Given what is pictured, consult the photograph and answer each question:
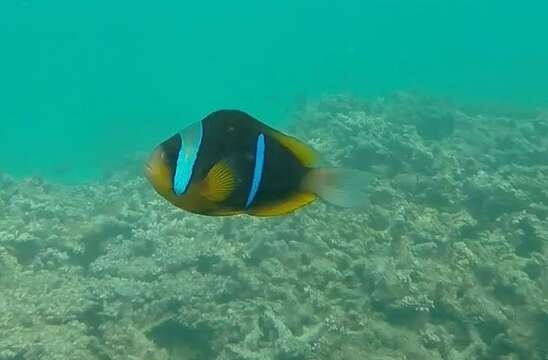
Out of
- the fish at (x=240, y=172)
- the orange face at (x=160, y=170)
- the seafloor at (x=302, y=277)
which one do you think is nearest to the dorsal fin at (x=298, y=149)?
the fish at (x=240, y=172)

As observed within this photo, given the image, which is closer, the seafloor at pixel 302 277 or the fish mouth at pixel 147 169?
the fish mouth at pixel 147 169

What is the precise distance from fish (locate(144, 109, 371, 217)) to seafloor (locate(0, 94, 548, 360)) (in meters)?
4.26

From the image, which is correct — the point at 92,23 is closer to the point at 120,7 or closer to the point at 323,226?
the point at 120,7

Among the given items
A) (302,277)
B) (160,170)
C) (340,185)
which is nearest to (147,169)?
(160,170)

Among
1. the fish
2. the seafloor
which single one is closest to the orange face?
the fish

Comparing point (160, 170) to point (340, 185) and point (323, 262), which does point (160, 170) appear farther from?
point (323, 262)

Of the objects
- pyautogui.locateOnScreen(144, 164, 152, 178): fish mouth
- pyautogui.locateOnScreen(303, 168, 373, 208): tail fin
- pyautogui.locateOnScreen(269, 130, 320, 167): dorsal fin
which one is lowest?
pyautogui.locateOnScreen(303, 168, 373, 208): tail fin

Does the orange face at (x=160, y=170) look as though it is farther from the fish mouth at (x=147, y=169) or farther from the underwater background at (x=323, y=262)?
the underwater background at (x=323, y=262)

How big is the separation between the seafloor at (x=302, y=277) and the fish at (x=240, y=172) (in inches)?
168

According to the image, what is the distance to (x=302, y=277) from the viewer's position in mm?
6898

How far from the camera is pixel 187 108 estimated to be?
153 ft

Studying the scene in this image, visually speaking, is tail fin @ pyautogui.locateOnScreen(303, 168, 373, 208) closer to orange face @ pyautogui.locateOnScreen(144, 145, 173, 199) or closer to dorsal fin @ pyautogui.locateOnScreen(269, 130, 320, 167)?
dorsal fin @ pyautogui.locateOnScreen(269, 130, 320, 167)

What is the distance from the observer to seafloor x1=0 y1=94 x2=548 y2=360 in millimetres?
5934

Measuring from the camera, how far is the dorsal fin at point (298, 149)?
1.79 m
